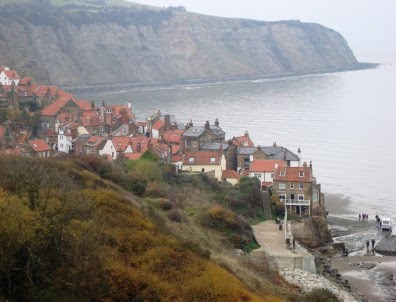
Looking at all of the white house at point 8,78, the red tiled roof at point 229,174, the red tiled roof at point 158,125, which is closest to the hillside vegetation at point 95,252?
the red tiled roof at point 229,174

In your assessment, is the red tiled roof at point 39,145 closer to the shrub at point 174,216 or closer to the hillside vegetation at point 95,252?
the shrub at point 174,216

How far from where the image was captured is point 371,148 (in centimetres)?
7688

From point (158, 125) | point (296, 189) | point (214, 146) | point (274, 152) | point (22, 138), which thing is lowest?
point (296, 189)

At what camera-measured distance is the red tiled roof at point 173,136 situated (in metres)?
53.5

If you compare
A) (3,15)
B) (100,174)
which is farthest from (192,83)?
(100,174)

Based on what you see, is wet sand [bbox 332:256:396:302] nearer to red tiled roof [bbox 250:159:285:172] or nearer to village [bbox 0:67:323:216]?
village [bbox 0:67:323:216]

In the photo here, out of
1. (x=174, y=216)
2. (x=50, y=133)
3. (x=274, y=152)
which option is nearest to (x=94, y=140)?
(x=50, y=133)

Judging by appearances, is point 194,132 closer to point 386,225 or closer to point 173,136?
point 173,136

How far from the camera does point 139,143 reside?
48.3 m

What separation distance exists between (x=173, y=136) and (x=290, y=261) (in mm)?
23992

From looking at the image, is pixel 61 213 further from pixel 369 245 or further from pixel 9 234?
pixel 369 245

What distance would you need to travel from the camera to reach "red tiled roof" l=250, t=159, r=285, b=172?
46.2 m

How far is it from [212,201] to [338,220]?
1325 cm

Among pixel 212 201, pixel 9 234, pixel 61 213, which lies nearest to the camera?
pixel 9 234
